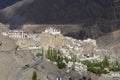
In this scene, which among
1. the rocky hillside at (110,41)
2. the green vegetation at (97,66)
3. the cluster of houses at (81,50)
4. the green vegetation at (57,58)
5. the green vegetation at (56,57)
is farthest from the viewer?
the rocky hillside at (110,41)

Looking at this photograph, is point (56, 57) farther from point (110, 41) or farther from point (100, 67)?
point (110, 41)

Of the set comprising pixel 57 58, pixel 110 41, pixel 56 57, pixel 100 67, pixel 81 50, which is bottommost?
pixel 100 67

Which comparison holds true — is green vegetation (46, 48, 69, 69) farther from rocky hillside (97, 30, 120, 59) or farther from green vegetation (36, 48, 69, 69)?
rocky hillside (97, 30, 120, 59)

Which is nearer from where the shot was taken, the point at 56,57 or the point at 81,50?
the point at 56,57

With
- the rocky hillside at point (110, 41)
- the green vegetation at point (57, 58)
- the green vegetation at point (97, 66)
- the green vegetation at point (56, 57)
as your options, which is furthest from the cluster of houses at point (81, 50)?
the rocky hillside at point (110, 41)

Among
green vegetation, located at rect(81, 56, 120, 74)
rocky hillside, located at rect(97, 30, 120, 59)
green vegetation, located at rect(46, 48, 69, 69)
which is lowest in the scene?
green vegetation, located at rect(81, 56, 120, 74)

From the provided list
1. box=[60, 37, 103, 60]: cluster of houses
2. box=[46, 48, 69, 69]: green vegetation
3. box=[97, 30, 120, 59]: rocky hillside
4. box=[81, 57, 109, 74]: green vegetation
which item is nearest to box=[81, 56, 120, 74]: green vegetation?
box=[81, 57, 109, 74]: green vegetation

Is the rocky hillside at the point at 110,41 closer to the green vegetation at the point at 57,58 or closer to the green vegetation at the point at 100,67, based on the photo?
the green vegetation at the point at 100,67

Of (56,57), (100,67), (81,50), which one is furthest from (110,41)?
(56,57)

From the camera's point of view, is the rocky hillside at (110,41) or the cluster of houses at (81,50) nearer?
the cluster of houses at (81,50)

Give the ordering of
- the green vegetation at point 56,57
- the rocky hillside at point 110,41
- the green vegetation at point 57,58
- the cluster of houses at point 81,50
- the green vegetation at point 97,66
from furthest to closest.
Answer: the rocky hillside at point 110,41, the cluster of houses at point 81,50, the green vegetation at point 97,66, the green vegetation at point 56,57, the green vegetation at point 57,58

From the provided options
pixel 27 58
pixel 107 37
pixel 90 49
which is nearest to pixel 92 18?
pixel 107 37
